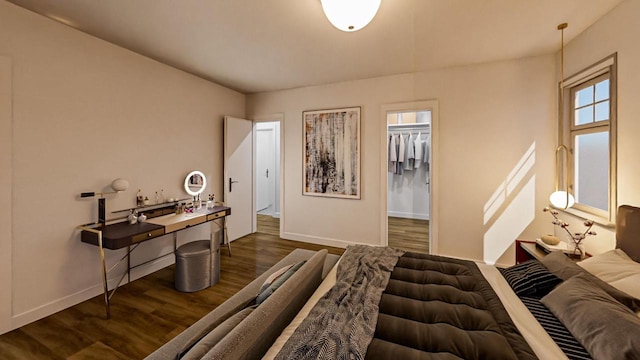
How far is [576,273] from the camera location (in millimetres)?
1441

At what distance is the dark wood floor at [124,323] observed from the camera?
1.79 metres

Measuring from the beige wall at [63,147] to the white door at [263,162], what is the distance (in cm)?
335

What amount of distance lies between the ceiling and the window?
0.50m

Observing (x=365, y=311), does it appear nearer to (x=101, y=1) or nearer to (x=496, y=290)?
(x=496, y=290)

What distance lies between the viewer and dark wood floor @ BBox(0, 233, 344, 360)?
1789mm

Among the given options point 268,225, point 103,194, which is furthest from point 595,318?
point 268,225

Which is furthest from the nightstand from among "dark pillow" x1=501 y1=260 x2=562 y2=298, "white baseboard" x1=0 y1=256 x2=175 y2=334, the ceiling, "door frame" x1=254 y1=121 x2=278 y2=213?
"door frame" x1=254 y1=121 x2=278 y2=213

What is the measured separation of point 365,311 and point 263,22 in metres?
2.40

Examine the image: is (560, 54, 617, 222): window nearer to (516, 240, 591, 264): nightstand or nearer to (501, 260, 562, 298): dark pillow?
(516, 240, 591, 264): nightstand

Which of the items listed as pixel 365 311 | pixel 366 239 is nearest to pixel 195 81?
pixel 366 239

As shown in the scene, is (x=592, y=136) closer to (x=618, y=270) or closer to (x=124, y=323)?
(x=618, y=270)

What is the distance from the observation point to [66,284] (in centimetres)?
229

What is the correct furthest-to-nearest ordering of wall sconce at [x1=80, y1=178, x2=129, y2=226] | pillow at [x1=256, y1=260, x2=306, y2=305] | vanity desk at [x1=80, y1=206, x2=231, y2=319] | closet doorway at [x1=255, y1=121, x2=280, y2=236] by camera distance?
closet doorway at [x1=255, y1=121, x2=280, y2=236] → wall sconce at [x1=80, y1=178, x2=129, y2=226] → vanity desk at [x1=80, y1=206, x2=231, y2=319] → pillow at [x1=256, y1=260, x2=306, y2=305]

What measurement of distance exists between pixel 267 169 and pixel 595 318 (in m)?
6.13
